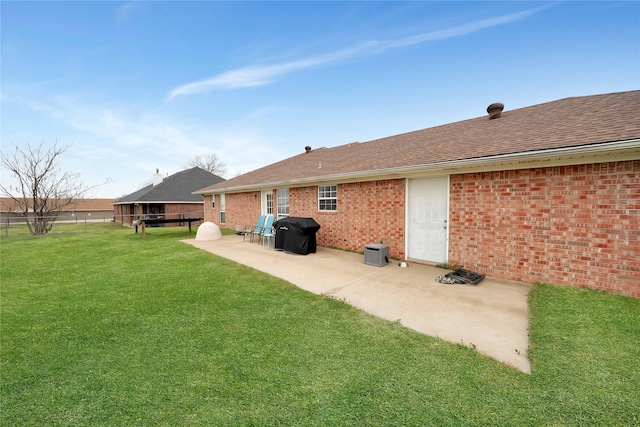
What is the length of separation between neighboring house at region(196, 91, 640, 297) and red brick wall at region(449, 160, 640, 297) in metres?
0.02

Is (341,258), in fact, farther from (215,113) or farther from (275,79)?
(215,113)

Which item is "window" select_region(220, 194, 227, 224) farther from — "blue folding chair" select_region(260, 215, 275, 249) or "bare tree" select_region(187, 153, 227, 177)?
"bare tree" select_region(187, 153, 227, 177)

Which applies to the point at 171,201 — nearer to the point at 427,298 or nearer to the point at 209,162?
the point at 427,298

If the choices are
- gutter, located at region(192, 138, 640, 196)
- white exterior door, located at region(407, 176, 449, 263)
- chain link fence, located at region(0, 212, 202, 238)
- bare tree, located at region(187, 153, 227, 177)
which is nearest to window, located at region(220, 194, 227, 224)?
chain link fence, located at region(0, 212, 202, 238)

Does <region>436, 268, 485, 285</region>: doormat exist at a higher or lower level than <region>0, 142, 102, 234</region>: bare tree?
lower

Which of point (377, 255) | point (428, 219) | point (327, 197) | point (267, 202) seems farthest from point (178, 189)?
point (428, 219)

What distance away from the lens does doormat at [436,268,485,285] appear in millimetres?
5066

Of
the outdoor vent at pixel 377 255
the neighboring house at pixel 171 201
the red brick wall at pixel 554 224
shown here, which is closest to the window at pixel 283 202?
the outdoor vent at pixel 377 255

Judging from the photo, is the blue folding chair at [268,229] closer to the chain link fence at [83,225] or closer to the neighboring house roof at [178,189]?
the chain link fence at [83,225]

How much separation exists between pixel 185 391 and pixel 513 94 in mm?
13433

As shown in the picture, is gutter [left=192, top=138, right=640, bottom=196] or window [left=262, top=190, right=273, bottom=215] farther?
window [left=262, top=190, right=273, bottom=215]

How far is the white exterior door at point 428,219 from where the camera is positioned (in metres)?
6.24

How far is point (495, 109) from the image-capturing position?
8.35 m

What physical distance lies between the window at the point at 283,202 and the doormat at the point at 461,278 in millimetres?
7161
